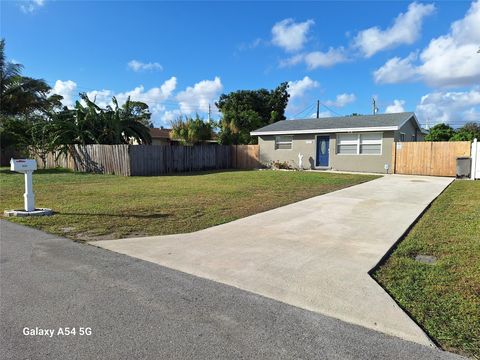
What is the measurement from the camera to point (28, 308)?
133 inches

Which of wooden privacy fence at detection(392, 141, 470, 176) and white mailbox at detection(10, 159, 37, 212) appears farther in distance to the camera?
wooden privacy fence at detection(392, 141, 470, 176)

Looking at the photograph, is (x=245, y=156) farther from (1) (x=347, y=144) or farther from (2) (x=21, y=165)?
(2) (x=21, y=165)

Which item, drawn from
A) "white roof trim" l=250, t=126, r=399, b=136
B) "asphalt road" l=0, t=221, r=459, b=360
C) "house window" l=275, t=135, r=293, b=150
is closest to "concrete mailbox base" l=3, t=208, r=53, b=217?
"asphalt road" l=0, t=221, r=459, b=360

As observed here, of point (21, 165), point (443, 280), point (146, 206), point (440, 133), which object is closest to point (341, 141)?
point (440, 133)

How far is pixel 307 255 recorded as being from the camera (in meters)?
4.99

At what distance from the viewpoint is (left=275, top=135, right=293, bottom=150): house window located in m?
23.5

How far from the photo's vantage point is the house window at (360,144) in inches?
778

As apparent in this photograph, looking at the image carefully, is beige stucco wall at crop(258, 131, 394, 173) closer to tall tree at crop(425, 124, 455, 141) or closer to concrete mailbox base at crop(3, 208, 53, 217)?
tall tree at crop(425, 124, 455, 141)

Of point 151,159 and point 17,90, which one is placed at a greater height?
point 17,90

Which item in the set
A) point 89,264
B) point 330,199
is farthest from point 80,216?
point 330,199

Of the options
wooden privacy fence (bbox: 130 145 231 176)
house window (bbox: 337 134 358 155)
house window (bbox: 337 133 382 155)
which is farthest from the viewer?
house window (bbox: 337 134 358 155)

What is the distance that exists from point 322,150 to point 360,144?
2.51 meters

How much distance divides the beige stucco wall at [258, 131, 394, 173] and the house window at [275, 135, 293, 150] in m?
0.25

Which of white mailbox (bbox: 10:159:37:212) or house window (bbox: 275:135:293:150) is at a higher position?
house window (bbox: 275:135:293:150)
